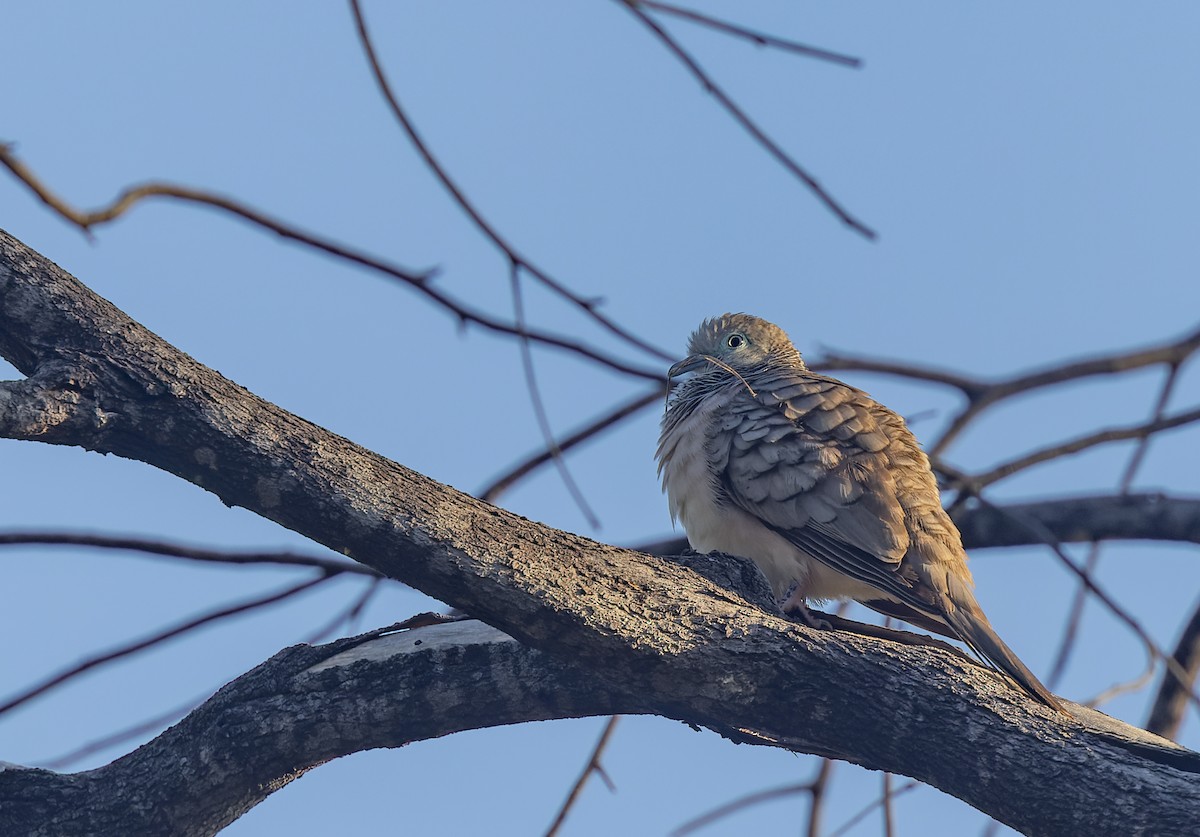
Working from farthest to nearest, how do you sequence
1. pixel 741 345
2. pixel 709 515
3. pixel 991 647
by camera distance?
pixel 741 345 → pixel 709 515 → pixel 991 647

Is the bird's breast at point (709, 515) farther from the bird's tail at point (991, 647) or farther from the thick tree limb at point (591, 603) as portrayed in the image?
the thick tree limb at point (591, 603)

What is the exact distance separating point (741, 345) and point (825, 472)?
1692 millimetres

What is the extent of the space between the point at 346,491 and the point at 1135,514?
3.68 meters

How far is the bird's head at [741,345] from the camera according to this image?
621 cm

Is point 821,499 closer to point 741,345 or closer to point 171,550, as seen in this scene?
point 741,345

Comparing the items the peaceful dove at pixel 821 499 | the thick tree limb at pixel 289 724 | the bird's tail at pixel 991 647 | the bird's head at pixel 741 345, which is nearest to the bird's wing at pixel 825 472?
the peaceful dove at pixel 821 499

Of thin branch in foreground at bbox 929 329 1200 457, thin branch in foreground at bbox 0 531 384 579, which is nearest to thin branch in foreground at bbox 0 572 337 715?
thin branch in foreground at bbox 0 531 384 579

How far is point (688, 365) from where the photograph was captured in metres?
6.12

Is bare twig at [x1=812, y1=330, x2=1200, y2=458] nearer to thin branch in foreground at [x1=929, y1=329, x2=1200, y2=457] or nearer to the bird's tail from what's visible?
thin branch in foreground at [x1=929, y1=329, x2=1200, y2=457]

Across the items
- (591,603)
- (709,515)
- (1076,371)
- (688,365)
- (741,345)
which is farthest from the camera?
(741,345)

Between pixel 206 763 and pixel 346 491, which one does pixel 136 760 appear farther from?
pixel 346 491

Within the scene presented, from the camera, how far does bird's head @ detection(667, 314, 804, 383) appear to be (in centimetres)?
621

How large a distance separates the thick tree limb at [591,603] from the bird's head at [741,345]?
2.91m

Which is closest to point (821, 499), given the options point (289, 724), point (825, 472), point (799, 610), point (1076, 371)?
point (825, 472)
